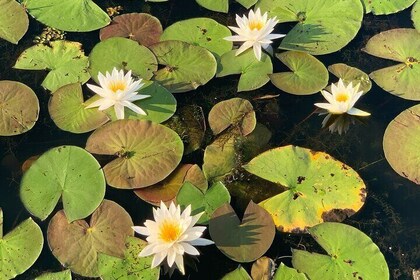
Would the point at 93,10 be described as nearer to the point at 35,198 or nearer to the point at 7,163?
the point at 7,163

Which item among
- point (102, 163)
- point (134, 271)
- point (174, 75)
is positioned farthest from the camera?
point (174, 75)

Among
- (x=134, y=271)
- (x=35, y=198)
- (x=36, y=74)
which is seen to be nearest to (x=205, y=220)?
(x=134, y=271)

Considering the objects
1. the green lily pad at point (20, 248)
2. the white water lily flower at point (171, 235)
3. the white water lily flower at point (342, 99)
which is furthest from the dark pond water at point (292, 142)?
the white water lily flower at point (171, 235)

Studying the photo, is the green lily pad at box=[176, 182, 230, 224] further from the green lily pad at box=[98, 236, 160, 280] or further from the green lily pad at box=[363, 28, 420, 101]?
the green lily pad at box=[363, 28, 420, 101]

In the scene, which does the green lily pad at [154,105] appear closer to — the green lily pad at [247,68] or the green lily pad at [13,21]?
the green lily pad at [247,68]

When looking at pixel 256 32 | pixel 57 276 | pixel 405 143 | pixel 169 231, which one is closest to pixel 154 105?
pixel 256 32

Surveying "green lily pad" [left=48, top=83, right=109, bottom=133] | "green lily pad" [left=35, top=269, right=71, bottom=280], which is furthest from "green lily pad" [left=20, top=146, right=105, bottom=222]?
"green lily pad" [left=35, top=269, right=71, bottom=280]
